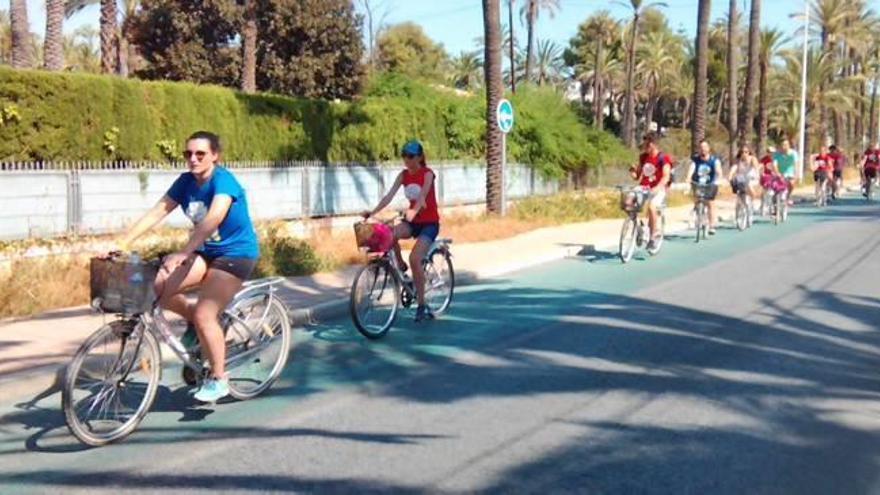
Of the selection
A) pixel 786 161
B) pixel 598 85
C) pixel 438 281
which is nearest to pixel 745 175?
pixel 786 161

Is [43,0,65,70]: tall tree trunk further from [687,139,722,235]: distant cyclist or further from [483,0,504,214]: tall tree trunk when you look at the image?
[687,139,722,235]: distant cyclist

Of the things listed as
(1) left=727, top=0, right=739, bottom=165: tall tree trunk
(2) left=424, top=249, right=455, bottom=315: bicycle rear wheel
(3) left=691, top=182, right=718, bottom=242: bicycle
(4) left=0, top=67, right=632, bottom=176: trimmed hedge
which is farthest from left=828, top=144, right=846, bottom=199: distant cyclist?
(2) left=424, top=249, right=455, bottom=315: bicycle rear wheel

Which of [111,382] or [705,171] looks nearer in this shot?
[111,382]

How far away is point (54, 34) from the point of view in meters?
24.4

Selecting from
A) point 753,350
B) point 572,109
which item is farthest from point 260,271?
point 572,109

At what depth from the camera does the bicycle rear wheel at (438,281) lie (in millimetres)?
10875

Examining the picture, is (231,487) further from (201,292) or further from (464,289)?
(464,289)

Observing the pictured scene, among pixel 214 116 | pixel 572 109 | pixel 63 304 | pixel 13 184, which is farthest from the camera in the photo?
pixel 572 109

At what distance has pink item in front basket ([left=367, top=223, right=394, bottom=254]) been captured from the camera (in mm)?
9703

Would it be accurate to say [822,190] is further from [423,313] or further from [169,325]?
[169,325]

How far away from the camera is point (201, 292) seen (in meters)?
6.85

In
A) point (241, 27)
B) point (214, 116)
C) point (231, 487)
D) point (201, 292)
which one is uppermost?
point (241, 27)

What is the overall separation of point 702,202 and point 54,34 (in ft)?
49.7

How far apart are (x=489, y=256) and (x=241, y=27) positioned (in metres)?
25.1
